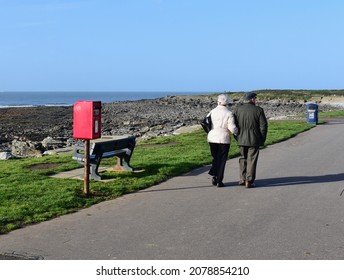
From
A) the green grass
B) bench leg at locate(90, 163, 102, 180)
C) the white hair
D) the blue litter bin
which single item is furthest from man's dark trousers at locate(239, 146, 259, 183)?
the blue litter bin

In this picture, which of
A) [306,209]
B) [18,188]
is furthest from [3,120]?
[306,209]

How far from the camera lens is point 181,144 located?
17328mm

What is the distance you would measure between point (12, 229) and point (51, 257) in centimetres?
134

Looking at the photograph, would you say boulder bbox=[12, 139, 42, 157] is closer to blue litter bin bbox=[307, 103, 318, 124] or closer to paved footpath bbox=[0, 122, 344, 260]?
paved footpath bbox=[0, 122, 344, 260]

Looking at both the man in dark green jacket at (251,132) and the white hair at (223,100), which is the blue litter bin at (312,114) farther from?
the white hair at (223,100)

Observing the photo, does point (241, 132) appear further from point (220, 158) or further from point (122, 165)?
point (122, 165)

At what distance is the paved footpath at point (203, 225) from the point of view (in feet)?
18.7

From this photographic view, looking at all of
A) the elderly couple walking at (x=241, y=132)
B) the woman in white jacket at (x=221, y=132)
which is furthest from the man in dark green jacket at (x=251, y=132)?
the woman in white jacket at (x=221, y=132)

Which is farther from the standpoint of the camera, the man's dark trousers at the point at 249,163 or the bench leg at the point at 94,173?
the bench leg at the point at 94,173

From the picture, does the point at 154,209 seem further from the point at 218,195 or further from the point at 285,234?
the point at 285,234

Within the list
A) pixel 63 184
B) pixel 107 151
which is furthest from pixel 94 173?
pixel 63 184

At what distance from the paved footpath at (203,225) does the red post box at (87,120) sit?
1176mm

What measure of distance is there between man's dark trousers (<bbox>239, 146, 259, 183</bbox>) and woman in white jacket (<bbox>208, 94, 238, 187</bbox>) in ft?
1.26

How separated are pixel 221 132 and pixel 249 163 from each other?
747 millimetres
